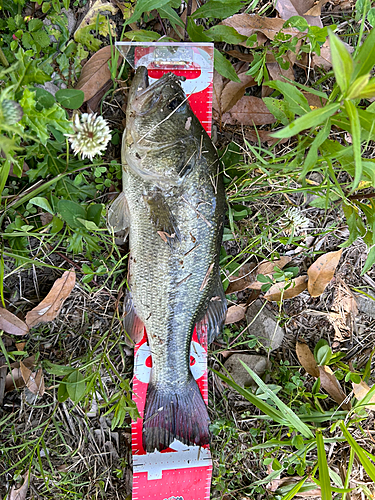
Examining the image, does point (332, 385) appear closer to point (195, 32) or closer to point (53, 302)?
point (53, 302)

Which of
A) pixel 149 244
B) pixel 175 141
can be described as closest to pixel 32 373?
pixel 149 244

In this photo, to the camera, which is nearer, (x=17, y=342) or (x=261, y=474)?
(x=17, y=342)

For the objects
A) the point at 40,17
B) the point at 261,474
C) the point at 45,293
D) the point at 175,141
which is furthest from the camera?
A: the point at 261,474

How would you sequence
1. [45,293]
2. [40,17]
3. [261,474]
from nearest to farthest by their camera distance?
[40,17]
[45,293]
[261,474]

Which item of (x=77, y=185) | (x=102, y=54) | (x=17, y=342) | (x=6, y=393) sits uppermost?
(x=102, y=54)

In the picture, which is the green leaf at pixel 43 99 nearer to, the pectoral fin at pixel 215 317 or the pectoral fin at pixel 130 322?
the pectoral fin at pixel 130 322

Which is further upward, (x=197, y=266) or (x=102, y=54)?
(x=102, y=54)

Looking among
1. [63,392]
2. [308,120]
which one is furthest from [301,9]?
[63,392]

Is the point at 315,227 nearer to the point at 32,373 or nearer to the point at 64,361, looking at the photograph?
the point at 64,361
